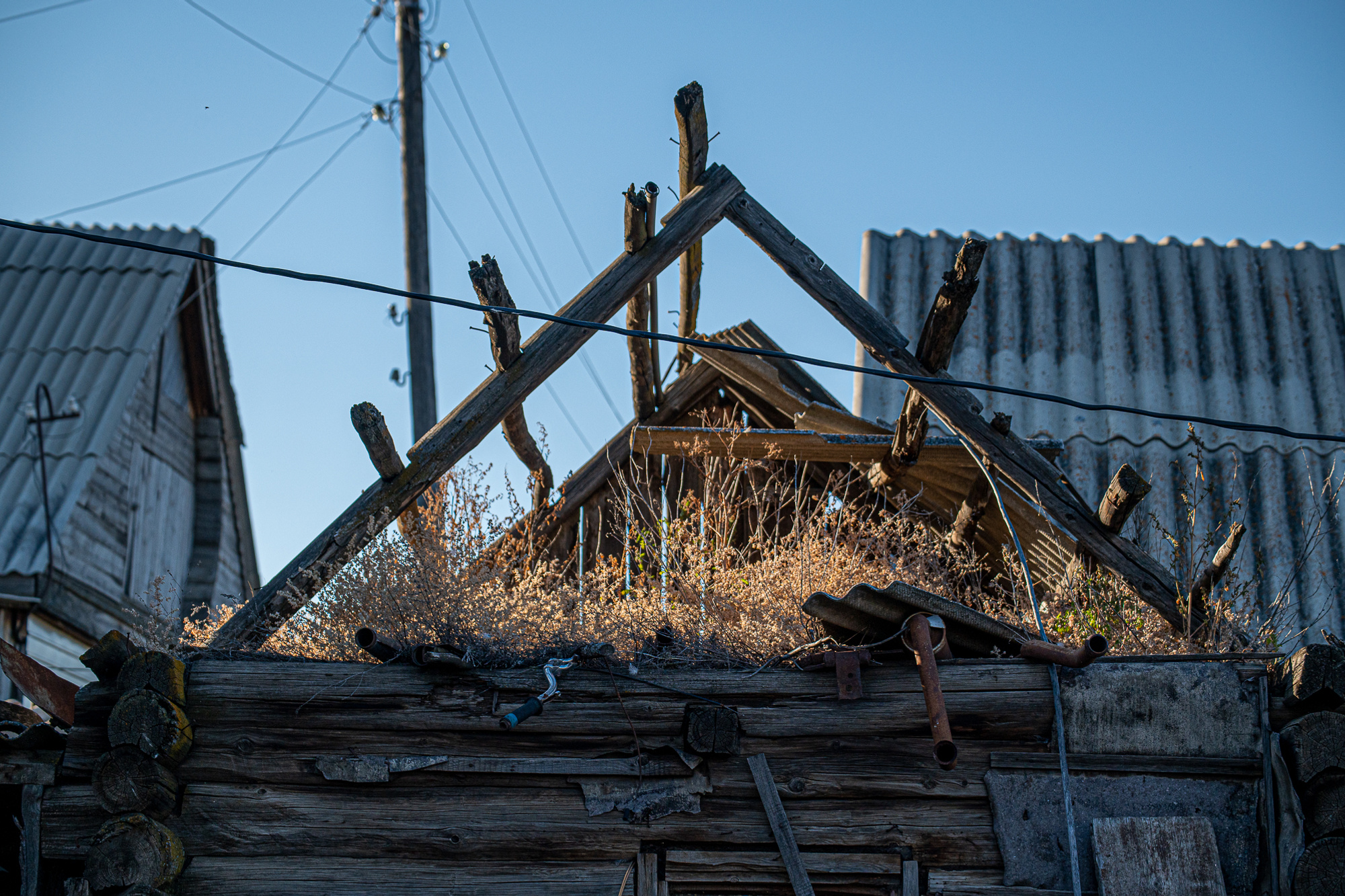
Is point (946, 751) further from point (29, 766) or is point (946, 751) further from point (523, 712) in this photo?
point (29, 766)

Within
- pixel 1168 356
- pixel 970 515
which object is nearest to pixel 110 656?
pixel 970 515

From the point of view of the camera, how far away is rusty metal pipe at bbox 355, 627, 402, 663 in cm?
508

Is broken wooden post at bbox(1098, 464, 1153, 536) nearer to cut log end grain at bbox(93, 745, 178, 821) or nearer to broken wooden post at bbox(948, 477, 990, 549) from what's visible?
broken wooden post at bbox(948, 477, 990, 549)

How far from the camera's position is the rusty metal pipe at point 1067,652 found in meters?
4.81

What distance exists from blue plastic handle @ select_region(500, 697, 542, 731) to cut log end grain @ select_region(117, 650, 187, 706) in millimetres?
1472

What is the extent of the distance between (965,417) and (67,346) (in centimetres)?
1019

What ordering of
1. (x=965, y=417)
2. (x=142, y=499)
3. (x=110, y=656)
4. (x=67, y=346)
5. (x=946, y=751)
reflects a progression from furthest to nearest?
1. (x=142, y=499)
2. (x=67, y=346)
3. (x=965, y=417)
4. (x=110, y=656)
5. (x=946, y=751)

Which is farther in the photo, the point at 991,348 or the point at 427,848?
the point at 991,348

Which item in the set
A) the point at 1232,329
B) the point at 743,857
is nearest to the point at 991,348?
the point at 1232,329

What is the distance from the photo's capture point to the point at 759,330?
8.53 metres

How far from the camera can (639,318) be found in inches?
295

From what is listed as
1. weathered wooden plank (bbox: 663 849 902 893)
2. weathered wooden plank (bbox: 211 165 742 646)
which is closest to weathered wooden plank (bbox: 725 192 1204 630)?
weathered wooden plank (bbox: 211 165 742 646)

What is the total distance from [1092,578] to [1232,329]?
467 centimetres

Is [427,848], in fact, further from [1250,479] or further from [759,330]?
[1250,479]
